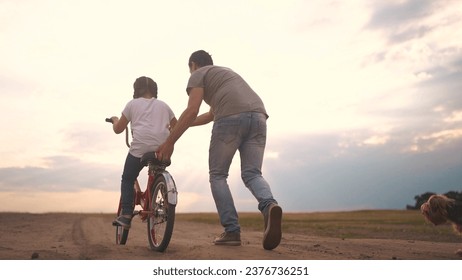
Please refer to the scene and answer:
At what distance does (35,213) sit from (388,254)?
19.1 m

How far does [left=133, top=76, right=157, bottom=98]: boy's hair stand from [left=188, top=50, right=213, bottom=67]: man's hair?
0.67 metres

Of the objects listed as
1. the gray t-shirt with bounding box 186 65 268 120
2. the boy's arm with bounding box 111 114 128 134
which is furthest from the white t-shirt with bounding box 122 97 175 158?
the gray t-shirt with bounding box 186 65 268 120

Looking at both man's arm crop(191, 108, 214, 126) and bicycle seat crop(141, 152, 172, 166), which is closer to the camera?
bicycle seat crop(141, 152, 172, 166)

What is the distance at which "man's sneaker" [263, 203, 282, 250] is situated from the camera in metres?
5.44

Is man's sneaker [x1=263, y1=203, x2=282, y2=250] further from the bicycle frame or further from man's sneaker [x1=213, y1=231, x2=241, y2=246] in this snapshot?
the bicycle frame

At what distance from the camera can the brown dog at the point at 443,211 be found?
720cm

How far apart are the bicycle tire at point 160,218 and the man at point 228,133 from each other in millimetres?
460

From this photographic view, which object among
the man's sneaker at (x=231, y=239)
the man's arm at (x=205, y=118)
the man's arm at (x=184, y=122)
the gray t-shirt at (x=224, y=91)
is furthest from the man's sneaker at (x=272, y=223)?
the man's arm at (x=205, y=118)

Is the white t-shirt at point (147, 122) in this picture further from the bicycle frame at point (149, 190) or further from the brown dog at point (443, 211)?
the brown dog at point (443, 211)

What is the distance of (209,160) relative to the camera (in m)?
5.95

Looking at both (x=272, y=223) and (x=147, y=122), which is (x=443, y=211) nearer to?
(x=272, y=223)

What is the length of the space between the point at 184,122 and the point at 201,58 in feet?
3.24
